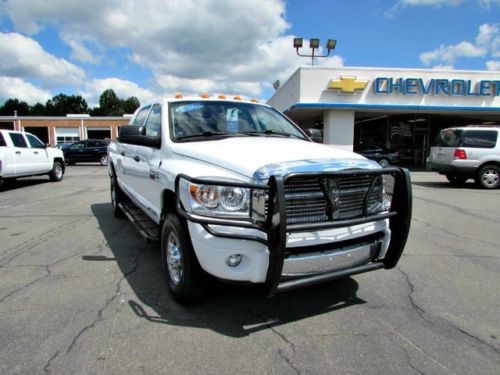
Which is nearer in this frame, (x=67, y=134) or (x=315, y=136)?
(x=315, y=136)

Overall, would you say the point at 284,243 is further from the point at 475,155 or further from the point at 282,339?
the point at 475,155

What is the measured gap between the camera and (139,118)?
19.8ft

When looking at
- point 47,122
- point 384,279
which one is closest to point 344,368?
point 384,279

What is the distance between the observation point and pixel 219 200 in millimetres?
3043

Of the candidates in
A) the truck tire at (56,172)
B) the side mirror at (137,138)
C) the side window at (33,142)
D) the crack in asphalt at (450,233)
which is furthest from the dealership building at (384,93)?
the side mirror at (137,138)

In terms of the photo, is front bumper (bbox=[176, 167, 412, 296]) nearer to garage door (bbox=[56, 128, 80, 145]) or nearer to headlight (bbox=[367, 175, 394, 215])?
headlight (bbox=[367, 175, 394, 215])

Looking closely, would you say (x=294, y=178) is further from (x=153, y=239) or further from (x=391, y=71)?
(x=391, y=71)

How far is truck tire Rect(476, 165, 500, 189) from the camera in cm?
1248

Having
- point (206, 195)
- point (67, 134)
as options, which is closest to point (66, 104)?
point (67, 134)

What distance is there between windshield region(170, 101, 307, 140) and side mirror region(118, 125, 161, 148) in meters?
0.23

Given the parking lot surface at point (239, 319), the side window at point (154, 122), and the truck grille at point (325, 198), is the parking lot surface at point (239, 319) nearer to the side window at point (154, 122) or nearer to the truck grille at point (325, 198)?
the truck grille at point (325, 198)

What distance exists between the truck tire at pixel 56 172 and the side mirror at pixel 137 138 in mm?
11360

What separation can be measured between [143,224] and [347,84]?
1659 centimetres

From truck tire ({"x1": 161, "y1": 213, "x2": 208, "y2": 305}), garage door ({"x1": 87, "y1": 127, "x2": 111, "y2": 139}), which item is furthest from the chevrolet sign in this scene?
garage door ({"x1": 87, "y1": 127, "x2": 111, "y2": 139})
